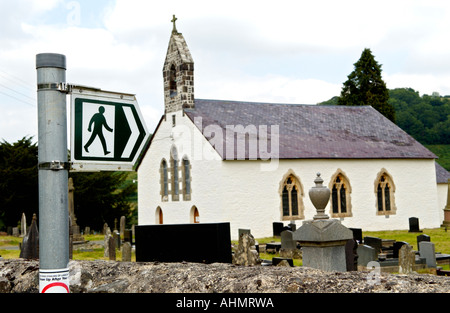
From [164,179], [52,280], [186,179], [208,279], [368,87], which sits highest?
[368,87]

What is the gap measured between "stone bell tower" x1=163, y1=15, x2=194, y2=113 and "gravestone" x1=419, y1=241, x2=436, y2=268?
16.9 metres

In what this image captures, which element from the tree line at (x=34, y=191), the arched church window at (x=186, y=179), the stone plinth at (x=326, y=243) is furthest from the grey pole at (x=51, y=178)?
the tree line at (x=34, y=191)

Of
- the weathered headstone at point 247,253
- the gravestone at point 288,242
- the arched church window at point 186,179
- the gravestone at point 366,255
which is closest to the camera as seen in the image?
the weathered headstone at point 247,253

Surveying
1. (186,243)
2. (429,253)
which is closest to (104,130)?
(186,243)

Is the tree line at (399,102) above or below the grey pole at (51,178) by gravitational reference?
above

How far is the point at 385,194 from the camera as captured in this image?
3066 cm

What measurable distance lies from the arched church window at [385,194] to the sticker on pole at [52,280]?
29.3 metres

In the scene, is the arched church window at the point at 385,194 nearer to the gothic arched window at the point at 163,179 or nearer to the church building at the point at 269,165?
the church building at the point at 269,165

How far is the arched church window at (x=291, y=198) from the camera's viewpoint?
1083 inches

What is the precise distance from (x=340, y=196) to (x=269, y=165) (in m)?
5.13

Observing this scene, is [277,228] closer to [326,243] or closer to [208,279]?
[326,243]

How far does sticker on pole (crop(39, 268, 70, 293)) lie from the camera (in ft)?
7.70
